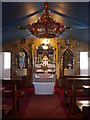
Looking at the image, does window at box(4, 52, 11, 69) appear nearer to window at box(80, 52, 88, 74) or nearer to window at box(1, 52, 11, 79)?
window at box(1, 52, 11, 79)

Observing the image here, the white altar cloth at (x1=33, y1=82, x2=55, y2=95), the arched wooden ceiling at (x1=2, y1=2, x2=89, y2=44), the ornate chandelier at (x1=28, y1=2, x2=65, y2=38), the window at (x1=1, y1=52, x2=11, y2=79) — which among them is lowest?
the white altar cloth at (x1=33, y1=82, x2=55, y2=95)

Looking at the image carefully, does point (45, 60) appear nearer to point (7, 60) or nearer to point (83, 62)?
point (83, 62)

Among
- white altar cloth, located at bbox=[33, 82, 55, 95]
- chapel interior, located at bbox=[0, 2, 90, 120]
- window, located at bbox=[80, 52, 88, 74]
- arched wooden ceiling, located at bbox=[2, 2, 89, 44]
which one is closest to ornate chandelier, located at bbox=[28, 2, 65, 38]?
chapel interior, located at bbox=[0, 2, 90, 120]

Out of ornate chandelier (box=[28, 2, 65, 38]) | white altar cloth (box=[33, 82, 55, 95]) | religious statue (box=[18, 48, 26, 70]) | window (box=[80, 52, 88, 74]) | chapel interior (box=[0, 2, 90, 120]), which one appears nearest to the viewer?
chapel interior (box=[0, 2, 90, 120])

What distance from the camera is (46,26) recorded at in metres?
6.08

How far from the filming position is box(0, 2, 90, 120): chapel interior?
5285mm

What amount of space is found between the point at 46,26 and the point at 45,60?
5440mm

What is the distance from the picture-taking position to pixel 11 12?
275 inches

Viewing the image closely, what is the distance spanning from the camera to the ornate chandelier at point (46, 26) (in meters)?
6.00

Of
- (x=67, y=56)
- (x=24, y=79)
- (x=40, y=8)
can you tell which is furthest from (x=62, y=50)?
(x=40, y=8)

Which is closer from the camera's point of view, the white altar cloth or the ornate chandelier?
the ornate chandelier

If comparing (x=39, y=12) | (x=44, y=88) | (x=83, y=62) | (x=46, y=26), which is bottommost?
(x=44, y=88)

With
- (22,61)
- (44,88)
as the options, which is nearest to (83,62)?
(22,61)

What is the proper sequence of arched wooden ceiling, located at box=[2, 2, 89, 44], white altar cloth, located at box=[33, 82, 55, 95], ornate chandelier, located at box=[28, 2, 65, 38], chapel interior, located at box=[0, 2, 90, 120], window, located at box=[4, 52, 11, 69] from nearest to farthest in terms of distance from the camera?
1. chapel interior, located at box=[0, 2, 90, 120]
2. ornate chandelier, located at box=[28, 2, 65, 38]
3. arched wooden ceiling, located at box=[2, 2, 89, 44]
4. white altar cloth, located at box=[33, 82, 55, 95]
5. window, located at box=[4, 52, 11, 69]
